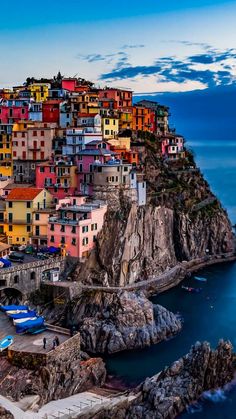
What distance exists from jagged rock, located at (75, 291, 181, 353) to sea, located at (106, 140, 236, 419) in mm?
909

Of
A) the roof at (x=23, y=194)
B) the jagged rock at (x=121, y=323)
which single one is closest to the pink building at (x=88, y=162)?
Answer: the roof at (x=23, y=194)

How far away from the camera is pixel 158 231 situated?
236ft

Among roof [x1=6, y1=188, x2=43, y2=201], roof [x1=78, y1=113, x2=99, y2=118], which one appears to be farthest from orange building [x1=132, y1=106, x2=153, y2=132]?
roof [x1=6, y1=188, x2=43, y2=201]

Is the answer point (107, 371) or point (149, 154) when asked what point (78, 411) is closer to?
point (107, 371)

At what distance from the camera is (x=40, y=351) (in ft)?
141

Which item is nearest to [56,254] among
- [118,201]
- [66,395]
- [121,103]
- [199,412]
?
[118,201]

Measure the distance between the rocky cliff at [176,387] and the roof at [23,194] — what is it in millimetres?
25594

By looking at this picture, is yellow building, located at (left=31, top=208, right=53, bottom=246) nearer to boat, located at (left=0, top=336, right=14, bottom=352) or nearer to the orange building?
boat, located at (left=0, top=336, right=14, bottom=352)

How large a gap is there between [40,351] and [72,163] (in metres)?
30.5

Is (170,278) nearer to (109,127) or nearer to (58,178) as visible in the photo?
(58,178)

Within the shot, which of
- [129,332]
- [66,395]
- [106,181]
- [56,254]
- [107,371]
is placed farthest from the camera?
[106,181]

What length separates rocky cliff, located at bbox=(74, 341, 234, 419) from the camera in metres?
39.0

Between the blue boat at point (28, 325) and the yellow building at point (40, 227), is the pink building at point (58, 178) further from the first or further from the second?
the blue boat at point (28, 325)

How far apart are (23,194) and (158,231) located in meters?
16.6
